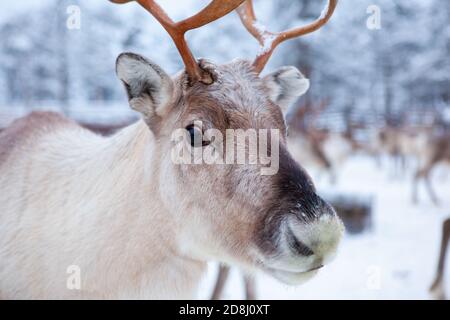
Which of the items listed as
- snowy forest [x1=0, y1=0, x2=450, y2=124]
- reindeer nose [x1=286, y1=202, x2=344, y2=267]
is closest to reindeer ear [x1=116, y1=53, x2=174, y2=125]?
reindeer nose [x1=286, y1=202, x2=344, y2=267]

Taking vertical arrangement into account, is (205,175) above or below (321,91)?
below

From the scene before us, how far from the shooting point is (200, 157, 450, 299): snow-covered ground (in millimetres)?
4879

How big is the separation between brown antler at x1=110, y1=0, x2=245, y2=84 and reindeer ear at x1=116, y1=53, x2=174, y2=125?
137 millimetres

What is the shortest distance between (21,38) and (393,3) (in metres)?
14.9

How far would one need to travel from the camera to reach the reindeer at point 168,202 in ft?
5.77

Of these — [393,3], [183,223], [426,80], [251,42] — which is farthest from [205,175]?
[426,80]

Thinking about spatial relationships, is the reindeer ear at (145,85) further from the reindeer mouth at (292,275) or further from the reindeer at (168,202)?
the reindeer mouth at (292,275)

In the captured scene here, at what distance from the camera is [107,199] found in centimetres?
227

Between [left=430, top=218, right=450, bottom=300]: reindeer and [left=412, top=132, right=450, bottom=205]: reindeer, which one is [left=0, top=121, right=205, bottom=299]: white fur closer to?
[left=430, top=218, right=450, bottom=300]: reindeer

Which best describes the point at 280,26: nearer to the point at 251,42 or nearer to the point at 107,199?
the point at 251,42

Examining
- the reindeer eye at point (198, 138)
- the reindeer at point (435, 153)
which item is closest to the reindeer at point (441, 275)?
the reindeer eye at point (198, 138)

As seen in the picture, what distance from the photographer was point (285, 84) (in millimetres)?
2420

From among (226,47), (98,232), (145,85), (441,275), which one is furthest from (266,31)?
(226,47)
